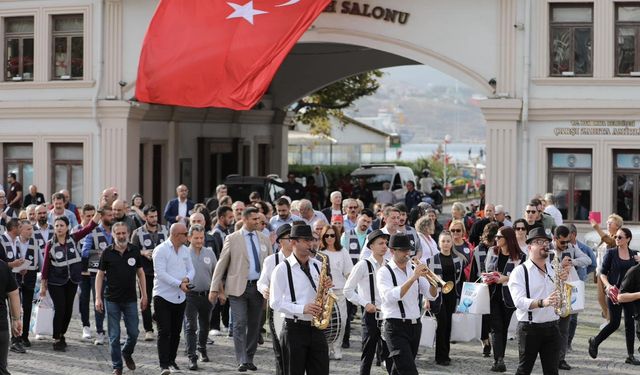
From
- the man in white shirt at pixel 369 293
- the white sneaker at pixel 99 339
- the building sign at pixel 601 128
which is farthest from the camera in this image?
the building sign at pixel 601 128

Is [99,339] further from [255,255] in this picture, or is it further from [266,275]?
[266,275]

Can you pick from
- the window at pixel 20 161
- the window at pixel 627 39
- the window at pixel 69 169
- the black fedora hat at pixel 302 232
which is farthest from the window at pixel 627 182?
the black fedora hat at pixel 302 232

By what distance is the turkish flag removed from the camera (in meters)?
25.8

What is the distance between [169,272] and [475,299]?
3749mm

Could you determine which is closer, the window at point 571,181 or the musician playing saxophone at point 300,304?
the musician playing saxophone at point 300,304

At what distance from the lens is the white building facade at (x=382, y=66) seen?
26375 millimetres

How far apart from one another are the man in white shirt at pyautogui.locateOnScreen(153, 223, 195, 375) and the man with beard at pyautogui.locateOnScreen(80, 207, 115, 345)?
2296 mm

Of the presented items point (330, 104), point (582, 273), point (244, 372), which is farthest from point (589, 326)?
point (330, 104)

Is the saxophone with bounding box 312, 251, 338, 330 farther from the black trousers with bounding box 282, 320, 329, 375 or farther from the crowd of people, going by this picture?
the black trousers with bounding box 282, 320, 329, 375

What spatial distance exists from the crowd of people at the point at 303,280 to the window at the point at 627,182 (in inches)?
300

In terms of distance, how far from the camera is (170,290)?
14422 millimetres

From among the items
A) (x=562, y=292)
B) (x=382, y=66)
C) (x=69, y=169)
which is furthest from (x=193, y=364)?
(x=382, y=66)

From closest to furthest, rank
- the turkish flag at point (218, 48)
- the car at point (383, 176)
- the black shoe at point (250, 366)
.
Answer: the black shoe at point (250, 366) < the turkish flag at point (218, 48) < the car at point (383, 176)

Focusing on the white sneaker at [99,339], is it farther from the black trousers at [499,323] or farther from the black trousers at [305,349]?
the black trousers at [305,349]
